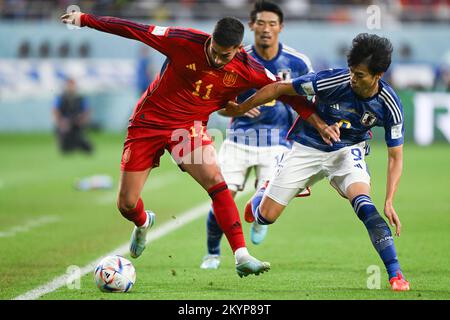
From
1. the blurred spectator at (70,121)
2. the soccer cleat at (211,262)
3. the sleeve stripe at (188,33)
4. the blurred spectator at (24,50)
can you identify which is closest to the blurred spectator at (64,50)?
the blurred spectator at (24,50)

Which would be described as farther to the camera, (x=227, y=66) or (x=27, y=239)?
(x=27, y=239)

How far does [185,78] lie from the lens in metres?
7.81

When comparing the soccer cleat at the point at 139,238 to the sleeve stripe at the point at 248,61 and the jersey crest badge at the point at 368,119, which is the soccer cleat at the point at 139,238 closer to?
the sleeve stripe at the point at 248,61

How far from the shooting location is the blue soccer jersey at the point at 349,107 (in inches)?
296

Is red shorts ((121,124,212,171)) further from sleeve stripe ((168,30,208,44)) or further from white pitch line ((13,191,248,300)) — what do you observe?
white pitch line ((13,191,248,300))

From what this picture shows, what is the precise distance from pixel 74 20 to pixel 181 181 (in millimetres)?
10779

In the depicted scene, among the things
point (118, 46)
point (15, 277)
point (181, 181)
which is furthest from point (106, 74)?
point (15, 277)

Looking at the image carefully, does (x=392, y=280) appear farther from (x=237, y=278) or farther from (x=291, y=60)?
(x=291, y=60)

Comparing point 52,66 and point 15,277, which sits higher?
point 52,66

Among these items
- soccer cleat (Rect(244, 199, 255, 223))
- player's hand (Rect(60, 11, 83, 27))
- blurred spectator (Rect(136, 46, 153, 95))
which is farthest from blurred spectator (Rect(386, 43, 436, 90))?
player's hand (Rect(60, 11, 83, 27))

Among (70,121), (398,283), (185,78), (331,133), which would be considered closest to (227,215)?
(331,133)

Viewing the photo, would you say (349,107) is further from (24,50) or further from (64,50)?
(24,50)

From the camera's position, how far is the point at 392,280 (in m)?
7.19

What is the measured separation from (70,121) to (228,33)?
17.0 metres
